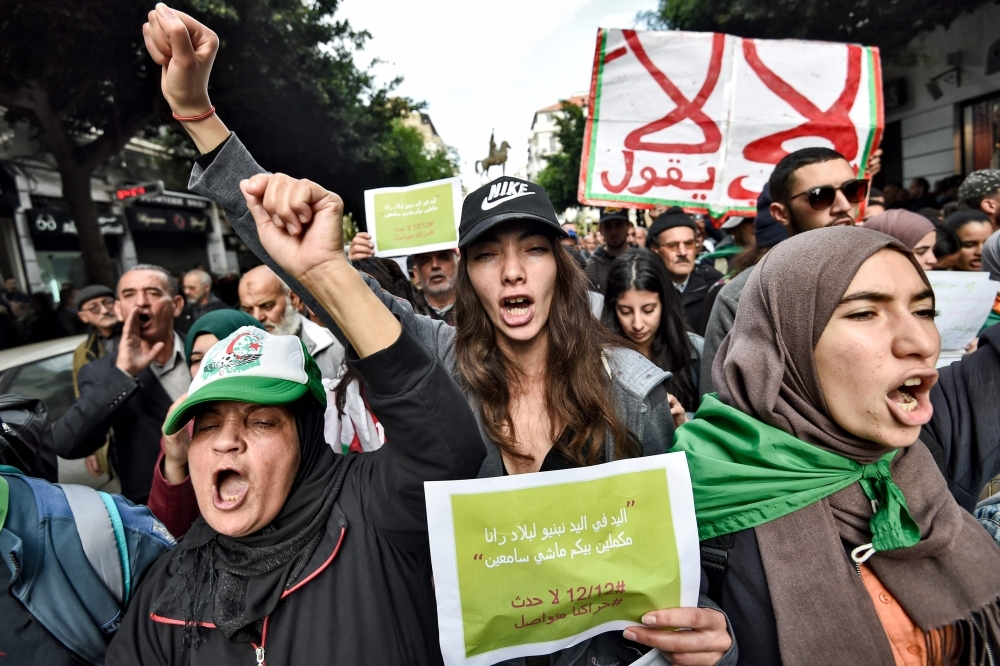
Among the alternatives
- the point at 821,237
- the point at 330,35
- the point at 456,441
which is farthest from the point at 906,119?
the point at 456,441

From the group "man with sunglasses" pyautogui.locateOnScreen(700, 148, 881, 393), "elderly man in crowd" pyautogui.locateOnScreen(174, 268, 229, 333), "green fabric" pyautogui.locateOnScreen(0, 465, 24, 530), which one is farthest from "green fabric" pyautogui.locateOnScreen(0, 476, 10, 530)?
"elderly man in crowd" pyautogui.locateOnScreen(174, 268, 229, 333)

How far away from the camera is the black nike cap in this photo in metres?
1.71

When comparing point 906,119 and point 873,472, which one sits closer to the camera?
point 873,472

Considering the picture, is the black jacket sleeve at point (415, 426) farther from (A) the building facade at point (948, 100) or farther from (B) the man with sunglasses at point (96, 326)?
(A) the building facade at point (948, 100)

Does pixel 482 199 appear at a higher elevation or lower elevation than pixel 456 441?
higher

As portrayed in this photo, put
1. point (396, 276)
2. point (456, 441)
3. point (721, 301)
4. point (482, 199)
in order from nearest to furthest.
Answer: point (456, 441)
point (482, 199)
point (721, 301)
point (396, 276)

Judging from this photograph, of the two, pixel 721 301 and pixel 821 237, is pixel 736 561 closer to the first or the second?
pixel 821 237

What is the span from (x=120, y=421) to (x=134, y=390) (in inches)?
15.6

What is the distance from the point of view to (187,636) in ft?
4.38

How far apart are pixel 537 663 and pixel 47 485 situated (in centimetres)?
143

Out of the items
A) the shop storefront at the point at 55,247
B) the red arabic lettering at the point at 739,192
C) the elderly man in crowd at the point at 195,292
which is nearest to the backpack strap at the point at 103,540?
the red arabic lettering at the point at 739,192

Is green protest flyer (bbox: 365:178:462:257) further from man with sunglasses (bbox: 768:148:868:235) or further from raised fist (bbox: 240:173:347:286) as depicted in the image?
raised fist (bbox: 240:173:347:286)

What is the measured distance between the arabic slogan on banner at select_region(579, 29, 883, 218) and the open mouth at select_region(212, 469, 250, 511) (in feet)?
9.88

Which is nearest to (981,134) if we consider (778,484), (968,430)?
(968,430)
